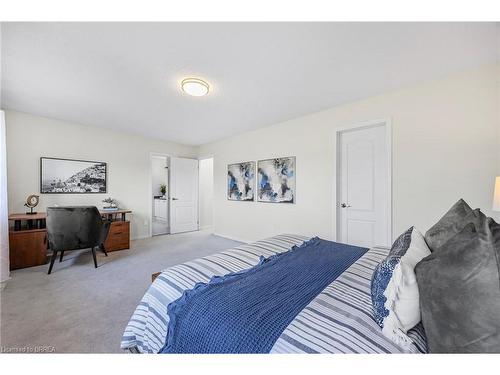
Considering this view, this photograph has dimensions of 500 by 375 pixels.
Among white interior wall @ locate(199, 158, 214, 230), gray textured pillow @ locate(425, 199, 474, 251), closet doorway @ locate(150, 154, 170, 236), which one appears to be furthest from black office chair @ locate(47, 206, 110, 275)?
gray textured pillow @ locate(425, 199, 474, 251)

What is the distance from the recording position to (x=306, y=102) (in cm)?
291

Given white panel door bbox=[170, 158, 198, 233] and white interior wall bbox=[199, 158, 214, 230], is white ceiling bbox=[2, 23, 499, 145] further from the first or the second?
white interior wall bbox=[199, 158, 214, 230]

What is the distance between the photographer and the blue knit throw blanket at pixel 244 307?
32.4 inches

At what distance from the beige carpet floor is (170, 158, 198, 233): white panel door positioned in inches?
66.4

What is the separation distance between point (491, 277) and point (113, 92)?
3.44m

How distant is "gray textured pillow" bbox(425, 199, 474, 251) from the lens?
101cm

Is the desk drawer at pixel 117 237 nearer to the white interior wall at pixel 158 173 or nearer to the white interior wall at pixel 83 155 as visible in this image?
the white interior wall at pixel 83 155

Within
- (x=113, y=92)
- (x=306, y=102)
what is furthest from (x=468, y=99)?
(x=113, y=92)

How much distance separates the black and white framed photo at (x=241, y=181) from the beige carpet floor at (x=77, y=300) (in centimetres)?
150

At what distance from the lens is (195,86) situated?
2.35 m

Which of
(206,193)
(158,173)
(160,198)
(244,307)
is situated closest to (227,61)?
(244,307)

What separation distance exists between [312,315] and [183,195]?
5.01m
